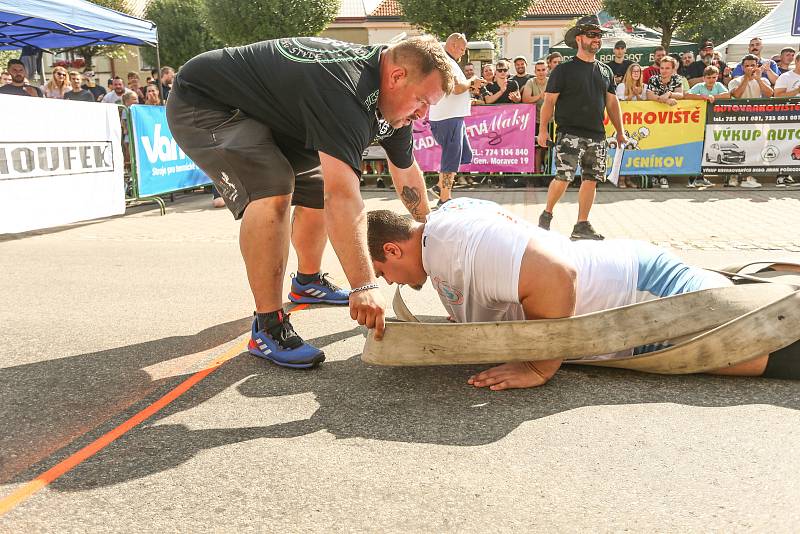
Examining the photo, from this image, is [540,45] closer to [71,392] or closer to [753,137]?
[753,137]

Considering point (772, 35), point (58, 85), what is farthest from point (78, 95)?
point (772, 35)

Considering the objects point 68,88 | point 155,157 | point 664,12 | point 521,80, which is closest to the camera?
point 155,157

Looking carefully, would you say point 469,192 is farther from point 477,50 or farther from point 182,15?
point 182,15

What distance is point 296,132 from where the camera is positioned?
112 inches

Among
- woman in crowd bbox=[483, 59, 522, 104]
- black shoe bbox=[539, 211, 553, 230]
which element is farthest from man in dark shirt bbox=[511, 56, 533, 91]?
black shoe bbox=[539, 211, 553, 230]

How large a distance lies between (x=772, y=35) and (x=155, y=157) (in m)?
15.8

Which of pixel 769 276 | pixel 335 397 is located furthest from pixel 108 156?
pixel 769 276

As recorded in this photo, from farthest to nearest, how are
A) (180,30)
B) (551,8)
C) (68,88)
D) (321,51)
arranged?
(551,8) → (180,30) → (68,88) → (321,51)

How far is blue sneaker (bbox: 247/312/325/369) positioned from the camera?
9.48ft

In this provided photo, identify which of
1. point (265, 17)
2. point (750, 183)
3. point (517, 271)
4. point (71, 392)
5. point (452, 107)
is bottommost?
point (71, 392)

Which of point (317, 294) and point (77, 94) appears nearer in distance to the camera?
point (317, 294)

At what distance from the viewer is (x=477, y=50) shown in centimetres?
1898

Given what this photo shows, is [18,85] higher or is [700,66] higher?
[700,66]

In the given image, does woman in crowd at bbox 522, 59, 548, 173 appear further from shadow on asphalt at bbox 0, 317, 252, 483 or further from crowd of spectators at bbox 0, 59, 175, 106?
shadow on asphalt at bbox 0, 317, 252, 483
